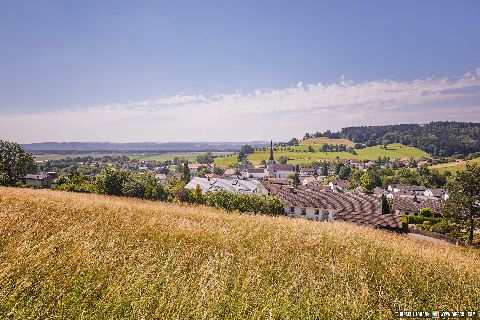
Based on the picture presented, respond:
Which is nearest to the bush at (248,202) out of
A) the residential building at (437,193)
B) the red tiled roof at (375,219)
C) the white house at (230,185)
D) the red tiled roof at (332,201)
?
the red tiled roof at (332,201)

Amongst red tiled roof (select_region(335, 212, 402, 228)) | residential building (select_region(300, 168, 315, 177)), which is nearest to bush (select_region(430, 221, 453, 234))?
red tiled roof (select_region(335, 212, 402, 228))

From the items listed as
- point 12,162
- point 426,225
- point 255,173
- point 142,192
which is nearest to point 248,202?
point 142,192

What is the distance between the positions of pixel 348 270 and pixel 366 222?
3315 centimetres

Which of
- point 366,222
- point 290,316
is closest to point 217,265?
point 290,316

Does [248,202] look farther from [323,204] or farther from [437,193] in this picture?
[437,193]

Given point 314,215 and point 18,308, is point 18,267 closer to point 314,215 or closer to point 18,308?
point 18,308

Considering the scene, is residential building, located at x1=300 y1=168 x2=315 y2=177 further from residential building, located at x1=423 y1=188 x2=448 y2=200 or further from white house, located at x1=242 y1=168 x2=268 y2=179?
residential building, located at x1=423 y1=188 x2=448 y2=200

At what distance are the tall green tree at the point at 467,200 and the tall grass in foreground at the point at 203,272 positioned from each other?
42268 millimetres

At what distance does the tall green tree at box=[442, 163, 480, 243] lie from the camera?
42.0m

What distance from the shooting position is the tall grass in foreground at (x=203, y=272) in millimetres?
4297

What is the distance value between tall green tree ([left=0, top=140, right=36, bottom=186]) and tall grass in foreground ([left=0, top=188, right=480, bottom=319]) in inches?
1911

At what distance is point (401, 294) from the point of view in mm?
5973

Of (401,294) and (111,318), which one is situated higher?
(111,318)

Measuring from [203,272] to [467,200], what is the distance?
4902 centimetres
